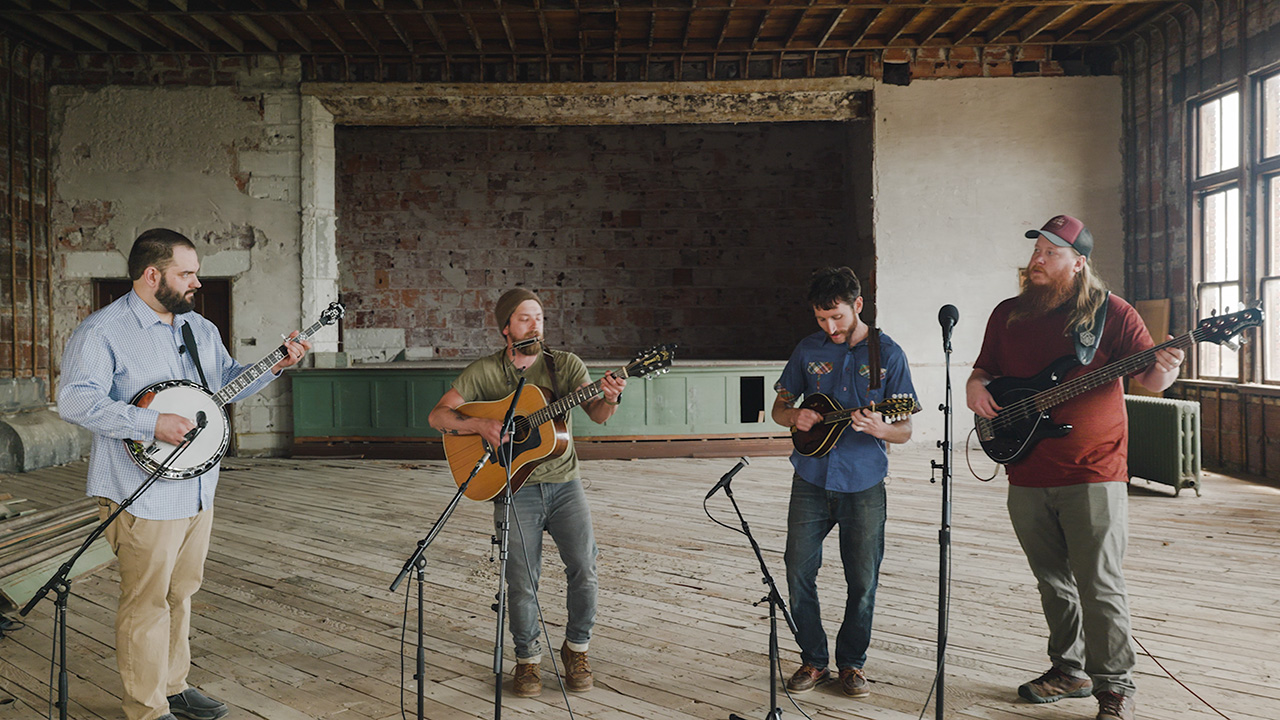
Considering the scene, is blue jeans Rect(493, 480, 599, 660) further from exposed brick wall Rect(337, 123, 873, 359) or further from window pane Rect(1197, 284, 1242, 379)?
exposed brick wall Rect(337, 123, 873, 359)

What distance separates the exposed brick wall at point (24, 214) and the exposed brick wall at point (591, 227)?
11.5 ft

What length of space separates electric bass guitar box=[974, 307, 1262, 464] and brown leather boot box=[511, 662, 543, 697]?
1.76 metres

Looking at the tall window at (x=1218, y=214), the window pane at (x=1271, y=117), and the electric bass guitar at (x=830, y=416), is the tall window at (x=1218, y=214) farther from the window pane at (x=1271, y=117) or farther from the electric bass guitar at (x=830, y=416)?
the electric bass guitar at (x=830, y=416)

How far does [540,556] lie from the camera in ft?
9.87

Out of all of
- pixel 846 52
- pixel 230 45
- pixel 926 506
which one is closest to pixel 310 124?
pixel 230 45

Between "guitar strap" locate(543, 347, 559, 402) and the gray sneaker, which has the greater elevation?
"guitar strap" locate(543, 347, 559, 402)

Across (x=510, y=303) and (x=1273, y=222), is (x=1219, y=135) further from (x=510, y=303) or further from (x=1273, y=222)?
(x=510, y=303)

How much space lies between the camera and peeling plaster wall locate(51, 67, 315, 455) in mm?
9094

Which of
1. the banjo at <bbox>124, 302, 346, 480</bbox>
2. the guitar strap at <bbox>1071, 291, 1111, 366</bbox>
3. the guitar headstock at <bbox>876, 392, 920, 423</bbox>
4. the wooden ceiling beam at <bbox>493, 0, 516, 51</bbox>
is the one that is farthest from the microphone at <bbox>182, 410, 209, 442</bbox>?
the wooden ceiling beam at <bbox>493, 0, 516, 51</bbox>

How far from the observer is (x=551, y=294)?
38.7 ft

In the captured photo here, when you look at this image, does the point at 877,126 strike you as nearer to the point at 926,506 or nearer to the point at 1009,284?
the point at 1009,284

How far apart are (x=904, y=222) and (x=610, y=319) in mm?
4312

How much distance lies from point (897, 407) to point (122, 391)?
2479mm

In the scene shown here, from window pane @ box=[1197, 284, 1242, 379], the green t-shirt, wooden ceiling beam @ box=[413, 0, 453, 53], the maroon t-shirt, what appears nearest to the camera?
the maroon t-shirt
